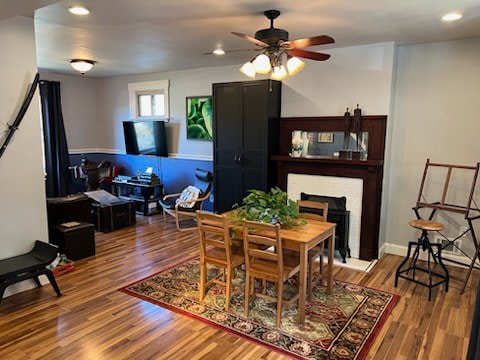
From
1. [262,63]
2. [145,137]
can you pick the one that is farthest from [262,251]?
[145,137]

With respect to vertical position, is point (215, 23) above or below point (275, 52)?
above

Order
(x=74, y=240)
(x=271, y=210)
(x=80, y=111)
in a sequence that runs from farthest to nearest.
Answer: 1. (x=80, y=111)
2. (x=74, y=240)
3. (x=271, y=210)

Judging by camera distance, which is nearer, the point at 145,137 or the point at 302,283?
the point at 302,283

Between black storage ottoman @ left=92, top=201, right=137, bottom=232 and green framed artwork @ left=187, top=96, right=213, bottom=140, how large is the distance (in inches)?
65.3

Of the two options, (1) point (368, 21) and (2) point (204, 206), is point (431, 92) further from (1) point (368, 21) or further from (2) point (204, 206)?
(2) point (204, 206)

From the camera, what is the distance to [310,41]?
269 cm

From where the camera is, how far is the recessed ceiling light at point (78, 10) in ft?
9.42

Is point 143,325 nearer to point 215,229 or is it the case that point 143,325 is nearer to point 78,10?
point 215,229

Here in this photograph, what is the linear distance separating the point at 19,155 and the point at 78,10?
4.61 feet

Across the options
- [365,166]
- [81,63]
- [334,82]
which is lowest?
[365,166]

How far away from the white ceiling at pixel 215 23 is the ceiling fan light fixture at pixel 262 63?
0.41 meters

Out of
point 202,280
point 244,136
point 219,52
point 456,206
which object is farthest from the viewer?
point 244,136

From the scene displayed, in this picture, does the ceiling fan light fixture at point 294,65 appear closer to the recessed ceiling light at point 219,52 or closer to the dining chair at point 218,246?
the dining chair at point 218,246

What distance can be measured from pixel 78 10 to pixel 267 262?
266 centimetres
